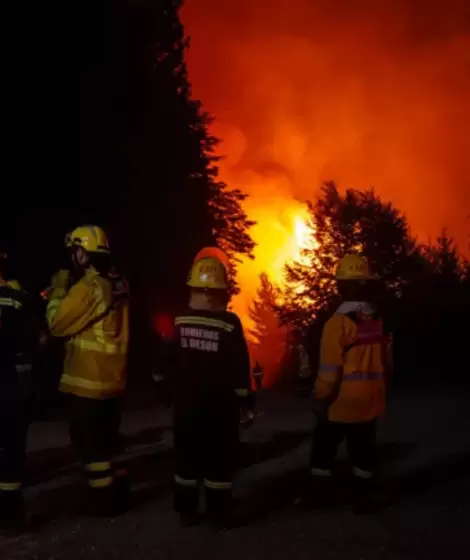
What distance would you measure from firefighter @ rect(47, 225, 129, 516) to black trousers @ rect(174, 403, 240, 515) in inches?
22.8

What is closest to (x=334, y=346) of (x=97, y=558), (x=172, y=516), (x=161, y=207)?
(x=172, y=516)

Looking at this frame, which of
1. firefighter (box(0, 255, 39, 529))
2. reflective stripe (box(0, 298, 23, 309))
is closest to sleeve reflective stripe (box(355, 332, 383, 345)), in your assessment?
firefighter (box(0, 255, 39, 529))

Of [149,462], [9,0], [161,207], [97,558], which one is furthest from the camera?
[161,207]

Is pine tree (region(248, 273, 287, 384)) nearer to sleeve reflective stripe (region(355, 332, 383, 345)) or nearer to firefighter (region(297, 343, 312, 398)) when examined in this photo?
firefighter (region(297, 343, 312, 398))

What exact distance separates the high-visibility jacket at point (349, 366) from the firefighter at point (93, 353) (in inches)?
64.0

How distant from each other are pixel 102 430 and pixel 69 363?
58 cm

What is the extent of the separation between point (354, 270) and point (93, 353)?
7.13 ft

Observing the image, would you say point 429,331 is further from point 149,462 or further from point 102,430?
point 102,430

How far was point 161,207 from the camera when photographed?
69.5 feet

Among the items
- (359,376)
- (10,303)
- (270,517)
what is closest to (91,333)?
(10,303)

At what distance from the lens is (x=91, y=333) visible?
6.05 metres

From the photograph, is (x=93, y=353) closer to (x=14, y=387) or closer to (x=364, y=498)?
(x=14, y=387)

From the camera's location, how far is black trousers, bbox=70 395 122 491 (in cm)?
597

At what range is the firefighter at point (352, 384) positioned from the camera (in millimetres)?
Answer: 6191
